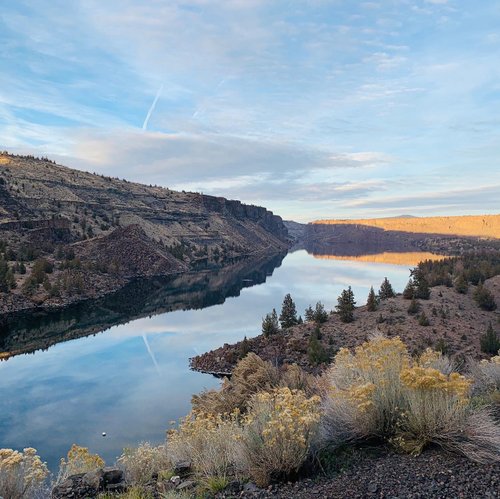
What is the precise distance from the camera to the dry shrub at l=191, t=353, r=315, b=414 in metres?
11.5

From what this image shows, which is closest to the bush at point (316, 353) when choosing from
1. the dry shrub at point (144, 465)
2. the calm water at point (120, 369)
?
the calm water at point (120, 369)

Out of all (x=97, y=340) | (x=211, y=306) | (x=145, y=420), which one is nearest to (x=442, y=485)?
(x=145, y=420)

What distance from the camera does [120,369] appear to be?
966 inches

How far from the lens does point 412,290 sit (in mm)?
32875

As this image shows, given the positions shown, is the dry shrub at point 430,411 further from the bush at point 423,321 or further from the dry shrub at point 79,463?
the bush at point 423,321

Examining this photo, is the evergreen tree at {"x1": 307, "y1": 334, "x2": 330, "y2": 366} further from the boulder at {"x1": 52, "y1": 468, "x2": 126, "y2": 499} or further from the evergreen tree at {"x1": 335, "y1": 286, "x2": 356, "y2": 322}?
the boulder at {"x1": 52, "y1": 468, "x2": 126, "y2": 499}

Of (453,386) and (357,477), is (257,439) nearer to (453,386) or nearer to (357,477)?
(357,477)

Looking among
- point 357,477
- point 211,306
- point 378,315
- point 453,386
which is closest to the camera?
point 357,477

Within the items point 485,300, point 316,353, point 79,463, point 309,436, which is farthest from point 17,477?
point 485,300

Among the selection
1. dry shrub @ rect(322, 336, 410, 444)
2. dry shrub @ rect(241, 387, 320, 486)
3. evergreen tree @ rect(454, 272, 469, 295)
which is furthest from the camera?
evergreen tree @ rect(454, 272, 469, 295)

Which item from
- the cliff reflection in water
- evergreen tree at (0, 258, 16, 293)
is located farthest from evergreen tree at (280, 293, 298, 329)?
evergreen tree at (0, 258, 16, 293)

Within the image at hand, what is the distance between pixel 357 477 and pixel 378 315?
25.0 metres

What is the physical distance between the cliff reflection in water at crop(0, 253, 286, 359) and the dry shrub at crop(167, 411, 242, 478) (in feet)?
74.3

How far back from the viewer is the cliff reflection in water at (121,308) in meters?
30.2
